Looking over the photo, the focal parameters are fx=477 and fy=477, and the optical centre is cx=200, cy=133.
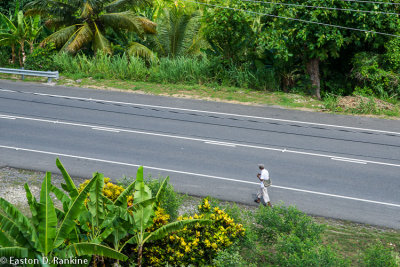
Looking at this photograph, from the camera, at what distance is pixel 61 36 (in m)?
23.9

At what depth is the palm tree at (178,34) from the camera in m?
25.0

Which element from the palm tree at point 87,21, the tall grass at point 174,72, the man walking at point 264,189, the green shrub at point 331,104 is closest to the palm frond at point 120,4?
the palm tree at point 87,21

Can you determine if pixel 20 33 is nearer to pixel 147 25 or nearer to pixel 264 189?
pixel 147 25

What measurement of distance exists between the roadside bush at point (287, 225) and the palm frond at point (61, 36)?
17564 mm

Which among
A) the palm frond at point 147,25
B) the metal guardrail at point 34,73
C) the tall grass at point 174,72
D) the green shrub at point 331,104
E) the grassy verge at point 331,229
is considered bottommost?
the grassy verge at point 331,229

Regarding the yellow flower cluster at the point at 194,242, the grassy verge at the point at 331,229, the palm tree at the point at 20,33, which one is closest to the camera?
the yellow flower cluster at the point at 194,242

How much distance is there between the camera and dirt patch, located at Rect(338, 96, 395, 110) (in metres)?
18.8

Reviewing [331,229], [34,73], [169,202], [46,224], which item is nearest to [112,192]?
[169,202]

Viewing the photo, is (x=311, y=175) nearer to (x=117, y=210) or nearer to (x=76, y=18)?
(x=117, y=210)

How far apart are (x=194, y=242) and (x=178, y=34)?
18.2 meters

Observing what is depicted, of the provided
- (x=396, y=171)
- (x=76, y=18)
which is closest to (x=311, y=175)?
(x=396, y=171)

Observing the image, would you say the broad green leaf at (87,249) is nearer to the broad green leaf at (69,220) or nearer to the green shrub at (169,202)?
the broad green leaf at (69,220)

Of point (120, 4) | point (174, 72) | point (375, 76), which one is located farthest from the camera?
point (120, 4)

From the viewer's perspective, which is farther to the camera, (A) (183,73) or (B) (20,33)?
(B) (20,33)
